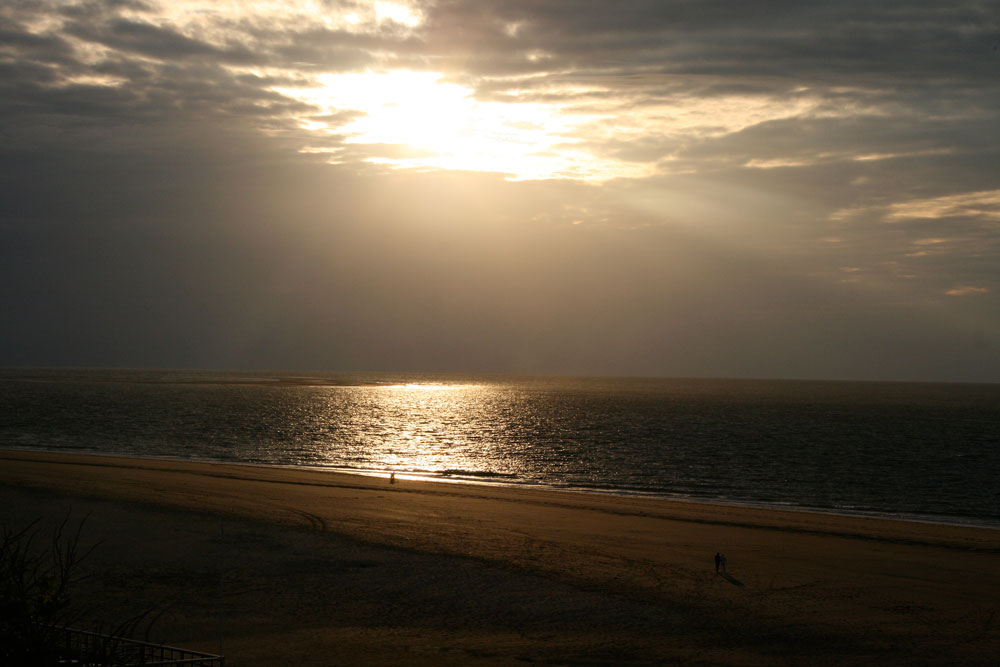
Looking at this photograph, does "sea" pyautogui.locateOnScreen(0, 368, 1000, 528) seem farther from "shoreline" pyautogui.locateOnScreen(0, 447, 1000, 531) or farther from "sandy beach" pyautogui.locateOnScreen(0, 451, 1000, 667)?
"sandy beach" pyautogui.locateOnScreen(0, 451, 1000, 667)

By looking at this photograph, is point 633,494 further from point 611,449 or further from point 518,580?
point 611,449

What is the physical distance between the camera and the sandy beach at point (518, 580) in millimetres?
15328

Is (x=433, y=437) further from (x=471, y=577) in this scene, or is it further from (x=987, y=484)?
(x=471, y=577)

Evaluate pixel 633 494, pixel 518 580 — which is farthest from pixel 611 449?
pixel 518 580

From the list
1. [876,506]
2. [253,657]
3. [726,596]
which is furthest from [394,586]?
[876,506]

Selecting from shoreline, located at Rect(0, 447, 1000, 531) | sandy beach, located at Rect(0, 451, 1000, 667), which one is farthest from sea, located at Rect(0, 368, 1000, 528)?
sandy beach, located at Rect(0, 451, 1000, 667)

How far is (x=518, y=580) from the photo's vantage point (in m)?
19.9

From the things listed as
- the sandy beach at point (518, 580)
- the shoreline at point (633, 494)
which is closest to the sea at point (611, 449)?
the shoreline at point (633, 494)

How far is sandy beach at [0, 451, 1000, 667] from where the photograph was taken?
15328 millimetres

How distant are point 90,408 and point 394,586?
97.9 meters

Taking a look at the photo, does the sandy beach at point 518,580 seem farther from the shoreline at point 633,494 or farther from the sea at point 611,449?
the sea at point 611,449

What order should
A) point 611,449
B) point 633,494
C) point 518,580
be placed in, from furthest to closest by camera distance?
point 611,449, point 633,494, point 518,580

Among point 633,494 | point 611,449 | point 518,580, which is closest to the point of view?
point 518,580

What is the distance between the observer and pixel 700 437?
76.2 m
